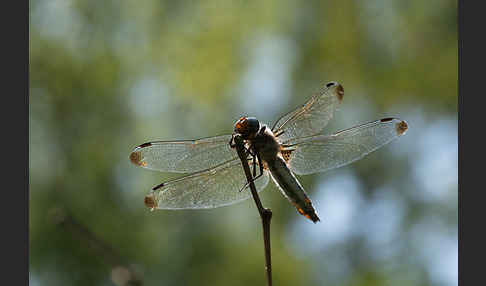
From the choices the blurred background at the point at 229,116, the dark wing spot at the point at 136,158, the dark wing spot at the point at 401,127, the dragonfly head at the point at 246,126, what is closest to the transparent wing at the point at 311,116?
the dragonfly head at the point at 246,126

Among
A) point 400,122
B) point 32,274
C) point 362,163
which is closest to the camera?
point 400,122

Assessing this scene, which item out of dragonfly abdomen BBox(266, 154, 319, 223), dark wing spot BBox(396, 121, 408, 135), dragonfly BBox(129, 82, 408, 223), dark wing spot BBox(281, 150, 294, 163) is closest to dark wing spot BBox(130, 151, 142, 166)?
dragonfly BBox(129, 82, 408, 223)

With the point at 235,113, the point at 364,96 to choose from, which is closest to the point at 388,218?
the point at 364,96

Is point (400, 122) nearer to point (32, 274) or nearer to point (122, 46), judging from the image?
point (32, 274)

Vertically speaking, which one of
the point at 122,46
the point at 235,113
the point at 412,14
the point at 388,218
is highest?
the point at 412,14

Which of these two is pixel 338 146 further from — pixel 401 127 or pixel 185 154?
pixel 185 154

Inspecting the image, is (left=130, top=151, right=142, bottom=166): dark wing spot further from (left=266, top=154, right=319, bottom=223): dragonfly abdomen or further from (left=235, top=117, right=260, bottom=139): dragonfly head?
(left=266, top=154, right=319, bottom=223): dragonfly abdomen
